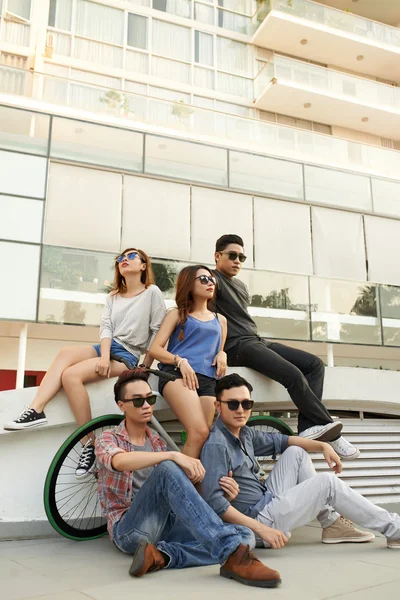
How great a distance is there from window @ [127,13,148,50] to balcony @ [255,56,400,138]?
514 cm

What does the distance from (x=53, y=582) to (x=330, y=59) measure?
2654 centimetres

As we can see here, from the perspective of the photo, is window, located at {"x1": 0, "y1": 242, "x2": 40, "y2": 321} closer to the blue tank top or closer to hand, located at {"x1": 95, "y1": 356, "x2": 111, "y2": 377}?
hand, located at {"x1": 95, "y1": 356, "x2": 111, "y2": 377}

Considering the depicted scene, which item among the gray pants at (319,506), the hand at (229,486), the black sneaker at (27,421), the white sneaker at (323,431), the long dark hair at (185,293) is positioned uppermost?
the long dark hair at (185,293)

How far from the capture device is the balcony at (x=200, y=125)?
14805mm

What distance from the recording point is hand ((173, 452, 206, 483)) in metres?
3.12

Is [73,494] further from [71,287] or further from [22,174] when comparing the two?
[22,174]

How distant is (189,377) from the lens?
414 centimetres

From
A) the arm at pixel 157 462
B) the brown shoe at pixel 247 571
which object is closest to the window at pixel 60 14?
the arm at pixel 157 462

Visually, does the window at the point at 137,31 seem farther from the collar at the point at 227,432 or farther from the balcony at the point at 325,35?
the collar at the point at 227,432

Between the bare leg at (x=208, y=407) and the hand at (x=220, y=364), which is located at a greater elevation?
the hand at (x=220, y=364)

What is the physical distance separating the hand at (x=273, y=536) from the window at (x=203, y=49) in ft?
74.7

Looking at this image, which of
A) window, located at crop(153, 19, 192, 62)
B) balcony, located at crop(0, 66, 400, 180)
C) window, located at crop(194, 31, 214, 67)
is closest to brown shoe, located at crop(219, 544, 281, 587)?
balcony, located at crop(0, 66, 400, 180)

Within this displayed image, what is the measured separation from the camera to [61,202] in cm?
1206

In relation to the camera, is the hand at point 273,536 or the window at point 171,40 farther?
the window at point 171,40
